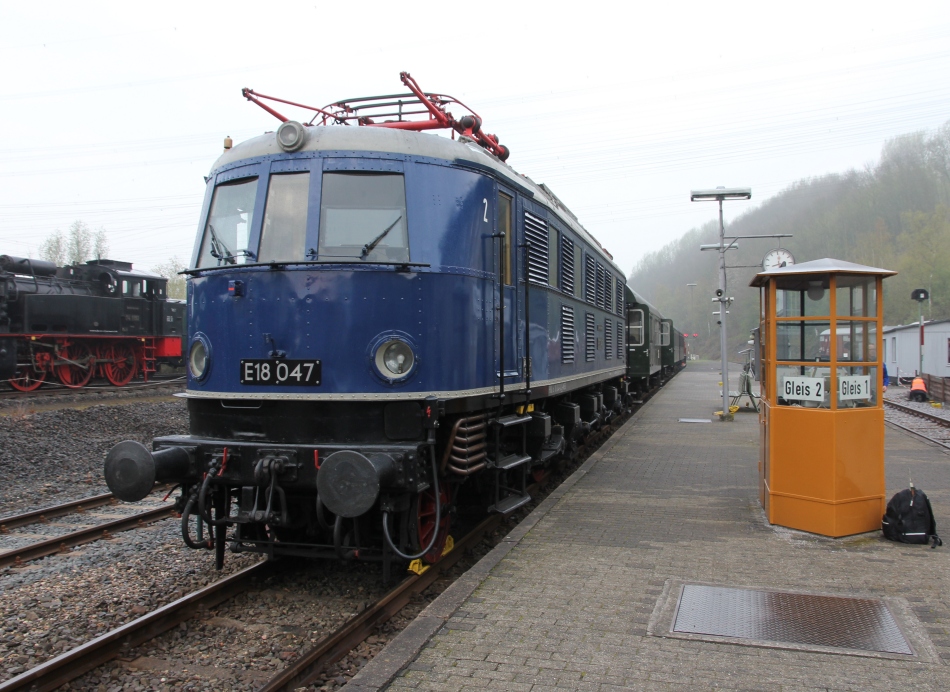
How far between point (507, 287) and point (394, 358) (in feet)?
5.31

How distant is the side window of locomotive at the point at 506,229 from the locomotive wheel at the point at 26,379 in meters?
18.5

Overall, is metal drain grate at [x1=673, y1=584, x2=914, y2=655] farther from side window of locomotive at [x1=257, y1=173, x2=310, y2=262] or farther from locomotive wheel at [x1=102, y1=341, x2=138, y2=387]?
locomotive wheel at [x1=102, y1=341, x2=138, y2=387]

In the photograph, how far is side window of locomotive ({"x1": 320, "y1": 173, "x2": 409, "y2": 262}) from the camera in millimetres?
5465

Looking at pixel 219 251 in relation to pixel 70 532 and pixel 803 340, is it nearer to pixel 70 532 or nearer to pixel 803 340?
pixel 70 532

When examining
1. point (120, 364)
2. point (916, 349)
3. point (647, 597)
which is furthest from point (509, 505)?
point (916, 349)

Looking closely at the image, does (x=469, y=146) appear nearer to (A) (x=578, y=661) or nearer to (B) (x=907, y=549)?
(A) (x=578, y=661)

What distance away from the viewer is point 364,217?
18.2 ft

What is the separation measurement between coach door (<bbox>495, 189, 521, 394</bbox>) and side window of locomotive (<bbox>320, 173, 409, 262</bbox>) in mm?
1080

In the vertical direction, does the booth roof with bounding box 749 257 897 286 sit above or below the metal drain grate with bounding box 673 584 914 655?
above

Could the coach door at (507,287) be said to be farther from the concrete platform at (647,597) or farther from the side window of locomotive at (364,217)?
the concrete platform at (647,597)

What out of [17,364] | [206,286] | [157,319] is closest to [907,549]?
[206,286]

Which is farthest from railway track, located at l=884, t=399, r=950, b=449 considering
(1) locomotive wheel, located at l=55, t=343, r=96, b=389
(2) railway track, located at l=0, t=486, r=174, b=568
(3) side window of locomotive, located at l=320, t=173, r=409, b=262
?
(1) locomotive wheel, located at l=55, t=343, r=96, b=389

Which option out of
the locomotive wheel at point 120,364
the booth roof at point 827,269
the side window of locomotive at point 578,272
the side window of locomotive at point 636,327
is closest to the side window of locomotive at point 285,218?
the booth roof at point 827,269

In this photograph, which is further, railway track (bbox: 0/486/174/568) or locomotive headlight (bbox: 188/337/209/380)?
railway track (bbox: 0/486/174/568)
